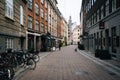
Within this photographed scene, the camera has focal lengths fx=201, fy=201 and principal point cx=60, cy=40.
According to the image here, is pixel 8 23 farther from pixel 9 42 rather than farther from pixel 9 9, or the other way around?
pixel 9 42

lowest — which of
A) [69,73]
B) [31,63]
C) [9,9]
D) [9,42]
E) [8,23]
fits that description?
[69,73]

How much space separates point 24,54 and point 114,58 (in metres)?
9.08

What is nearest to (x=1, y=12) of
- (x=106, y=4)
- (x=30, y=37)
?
(x=106, y=4)

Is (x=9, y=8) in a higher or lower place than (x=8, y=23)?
higher

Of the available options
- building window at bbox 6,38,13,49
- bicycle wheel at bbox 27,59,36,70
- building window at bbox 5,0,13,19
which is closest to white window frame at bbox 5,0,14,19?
building window at bbox 5,0,13,19

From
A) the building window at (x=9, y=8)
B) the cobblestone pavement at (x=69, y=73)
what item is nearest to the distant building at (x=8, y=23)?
the building window at (x=9, y=8)

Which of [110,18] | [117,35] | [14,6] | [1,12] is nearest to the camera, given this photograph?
[1,12]

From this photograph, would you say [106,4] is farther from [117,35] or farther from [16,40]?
[16,40]

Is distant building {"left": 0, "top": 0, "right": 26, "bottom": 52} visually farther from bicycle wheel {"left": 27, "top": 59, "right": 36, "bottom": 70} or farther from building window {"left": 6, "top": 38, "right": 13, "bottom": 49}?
bicycle wheel {"left": 27, "top": 59, "right": 36, "bottom": 70}

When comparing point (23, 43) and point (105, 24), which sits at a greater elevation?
point (105, 24)

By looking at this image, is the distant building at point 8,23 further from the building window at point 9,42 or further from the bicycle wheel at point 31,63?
the bicycle wheel at point 31,63

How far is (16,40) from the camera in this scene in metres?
17.4

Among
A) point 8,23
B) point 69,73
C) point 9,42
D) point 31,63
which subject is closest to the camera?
point 69,73

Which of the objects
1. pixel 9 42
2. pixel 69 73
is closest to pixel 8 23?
pixel 9 42
